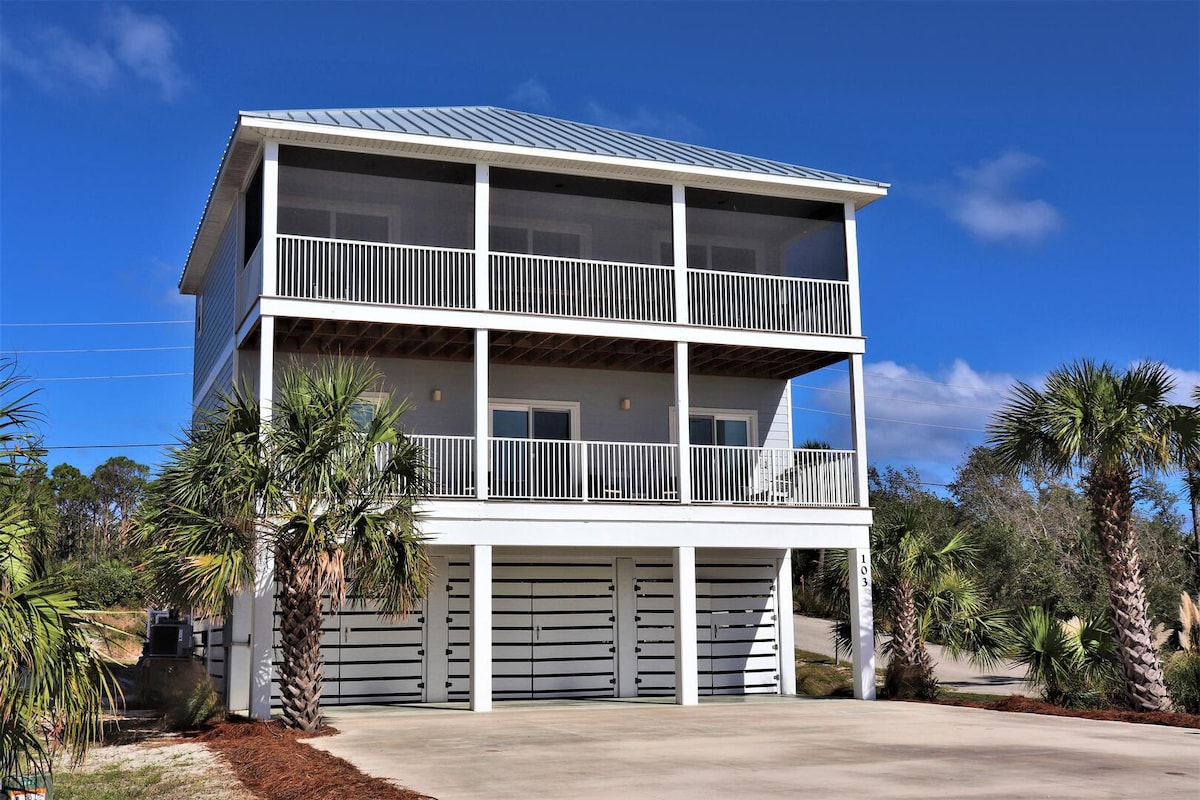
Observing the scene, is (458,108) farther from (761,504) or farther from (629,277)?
(761,504)

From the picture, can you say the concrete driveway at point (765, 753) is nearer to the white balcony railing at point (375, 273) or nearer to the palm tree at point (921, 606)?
the palm tree at point (921, 606)

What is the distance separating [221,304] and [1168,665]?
→ 666 inches

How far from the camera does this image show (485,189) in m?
18.6

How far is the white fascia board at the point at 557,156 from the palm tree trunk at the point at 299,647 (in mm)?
6512

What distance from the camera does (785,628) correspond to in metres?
21.8

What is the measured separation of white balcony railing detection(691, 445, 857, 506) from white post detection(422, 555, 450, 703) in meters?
4.47

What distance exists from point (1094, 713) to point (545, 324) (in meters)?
9.62

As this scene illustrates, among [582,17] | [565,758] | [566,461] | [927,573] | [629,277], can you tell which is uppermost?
[582,17]

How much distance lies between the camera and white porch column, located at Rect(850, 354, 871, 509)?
19938mm

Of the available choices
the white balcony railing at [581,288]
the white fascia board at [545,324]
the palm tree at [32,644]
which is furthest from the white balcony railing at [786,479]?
the palm tree at [32,644]

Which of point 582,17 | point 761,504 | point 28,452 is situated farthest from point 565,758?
point 582,17

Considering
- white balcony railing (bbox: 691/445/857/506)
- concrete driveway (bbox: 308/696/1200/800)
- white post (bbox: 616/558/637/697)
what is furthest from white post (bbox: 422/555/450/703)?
white balcony railing (bbox: 691/445/857/506)

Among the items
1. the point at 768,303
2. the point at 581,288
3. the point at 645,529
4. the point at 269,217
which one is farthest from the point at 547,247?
the point at 645,529

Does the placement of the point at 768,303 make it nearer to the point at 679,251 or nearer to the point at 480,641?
the point at 679,251
